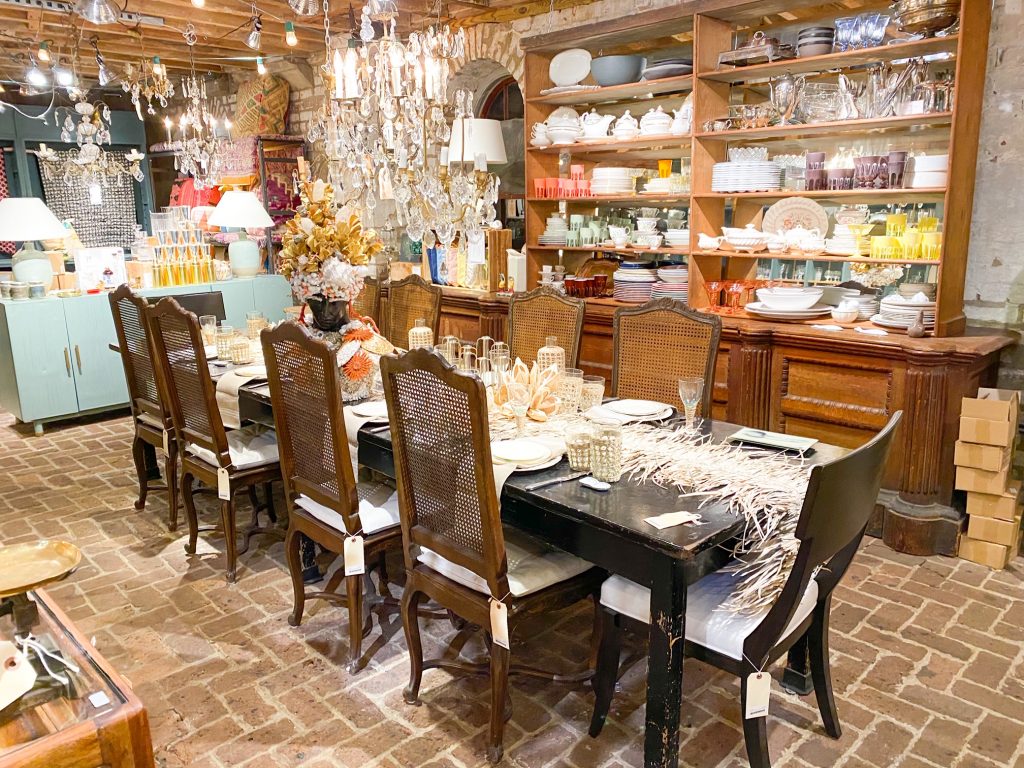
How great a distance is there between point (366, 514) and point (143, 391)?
1.74 metres

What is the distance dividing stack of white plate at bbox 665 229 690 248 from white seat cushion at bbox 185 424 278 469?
2324mm

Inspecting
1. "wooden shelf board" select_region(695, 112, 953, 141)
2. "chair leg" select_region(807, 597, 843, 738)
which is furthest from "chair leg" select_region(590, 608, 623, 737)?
"wooden shelf board" select_region(695, 112, 953, 141)

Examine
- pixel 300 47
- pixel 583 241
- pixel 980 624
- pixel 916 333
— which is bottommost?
pixel 980 624

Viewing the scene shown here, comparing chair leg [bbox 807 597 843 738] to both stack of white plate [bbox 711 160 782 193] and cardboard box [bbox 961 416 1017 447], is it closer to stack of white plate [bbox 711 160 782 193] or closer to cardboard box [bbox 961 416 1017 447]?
cardboard box [bbox 961 416 1017 447]

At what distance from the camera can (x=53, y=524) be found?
3.72 m

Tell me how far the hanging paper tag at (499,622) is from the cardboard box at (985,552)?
221 cm

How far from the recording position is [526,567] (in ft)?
7.05

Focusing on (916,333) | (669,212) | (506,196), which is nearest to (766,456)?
(916,333)

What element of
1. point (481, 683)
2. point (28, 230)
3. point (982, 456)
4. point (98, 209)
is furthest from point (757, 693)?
point (98, 209)

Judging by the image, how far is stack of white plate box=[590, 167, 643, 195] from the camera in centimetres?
448

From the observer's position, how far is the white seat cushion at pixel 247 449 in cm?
318

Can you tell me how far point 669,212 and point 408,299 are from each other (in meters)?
1.60

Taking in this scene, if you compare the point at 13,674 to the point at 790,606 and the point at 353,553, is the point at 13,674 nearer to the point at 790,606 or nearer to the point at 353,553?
the point at 353,553

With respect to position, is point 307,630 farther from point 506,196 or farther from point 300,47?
point 300,47
